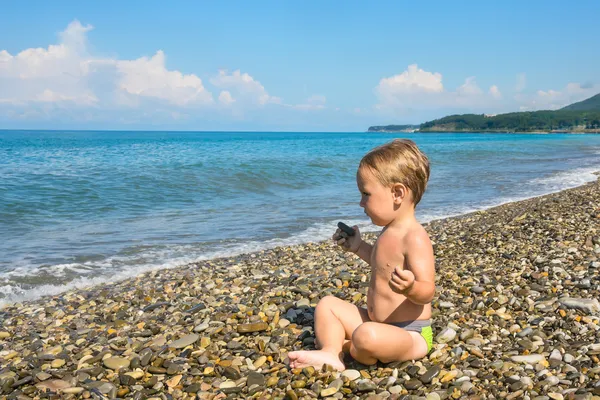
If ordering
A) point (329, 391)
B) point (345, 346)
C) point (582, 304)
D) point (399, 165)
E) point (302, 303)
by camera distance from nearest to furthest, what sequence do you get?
point (329, 391) < point (399, 165) < point (345, 346) < point (582, 304) < point (302, 303)

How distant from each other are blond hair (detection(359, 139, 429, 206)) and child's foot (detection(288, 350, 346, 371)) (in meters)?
1.41

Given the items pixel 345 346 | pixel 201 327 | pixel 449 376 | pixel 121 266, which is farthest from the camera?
pixel 121 266

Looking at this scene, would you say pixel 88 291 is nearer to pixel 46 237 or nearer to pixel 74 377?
pixel 74 377

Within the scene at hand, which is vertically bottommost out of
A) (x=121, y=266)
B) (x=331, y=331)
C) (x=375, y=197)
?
(x=121, y=266)

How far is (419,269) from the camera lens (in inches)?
142

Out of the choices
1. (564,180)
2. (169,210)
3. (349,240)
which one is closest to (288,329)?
(349,240)

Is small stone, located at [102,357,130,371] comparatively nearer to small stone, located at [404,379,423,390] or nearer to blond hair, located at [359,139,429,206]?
small stone, located at [404,379,423,390]

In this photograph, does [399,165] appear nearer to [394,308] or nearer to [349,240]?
[349,240]

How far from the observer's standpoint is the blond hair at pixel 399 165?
3621 millimetres

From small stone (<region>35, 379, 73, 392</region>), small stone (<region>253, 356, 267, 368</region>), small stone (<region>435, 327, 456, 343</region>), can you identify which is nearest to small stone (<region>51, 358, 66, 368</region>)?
A: small stone (<region>35, 379, 73, 392</region>)

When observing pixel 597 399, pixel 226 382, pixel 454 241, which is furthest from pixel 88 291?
pixel 597 399

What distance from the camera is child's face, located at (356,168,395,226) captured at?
3.69 m

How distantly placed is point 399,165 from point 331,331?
1.46m

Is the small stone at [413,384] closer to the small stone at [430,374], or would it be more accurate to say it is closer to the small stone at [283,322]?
the small stone at [430,374]
